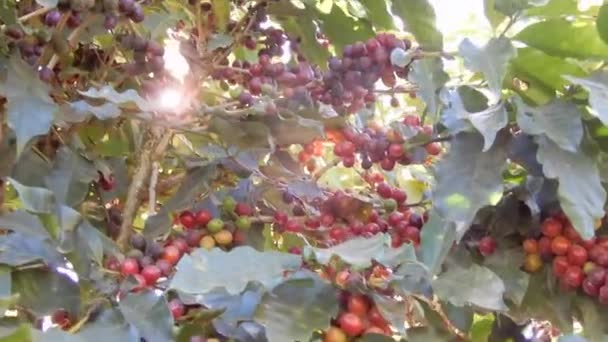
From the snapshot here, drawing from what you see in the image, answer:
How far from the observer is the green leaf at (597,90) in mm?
816

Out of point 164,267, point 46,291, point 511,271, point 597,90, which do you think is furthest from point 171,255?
point 597,90

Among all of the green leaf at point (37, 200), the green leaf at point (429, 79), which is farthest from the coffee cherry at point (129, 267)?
the green leaf at point (429, 79)

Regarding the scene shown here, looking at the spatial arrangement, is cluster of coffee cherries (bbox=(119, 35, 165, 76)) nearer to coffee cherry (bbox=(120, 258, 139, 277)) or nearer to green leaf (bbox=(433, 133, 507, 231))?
coffee cherry (bbox=(120, 258, 139, 277))

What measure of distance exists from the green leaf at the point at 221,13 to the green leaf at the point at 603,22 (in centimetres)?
54

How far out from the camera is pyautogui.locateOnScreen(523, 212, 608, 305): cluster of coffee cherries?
0.89 m

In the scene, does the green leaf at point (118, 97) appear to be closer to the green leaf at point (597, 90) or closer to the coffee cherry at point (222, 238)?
the coffee cherry at point (222, 238)

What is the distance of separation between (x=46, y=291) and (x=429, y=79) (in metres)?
0.44

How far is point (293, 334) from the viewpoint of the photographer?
2.63ft

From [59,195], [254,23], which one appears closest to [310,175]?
[254,23]

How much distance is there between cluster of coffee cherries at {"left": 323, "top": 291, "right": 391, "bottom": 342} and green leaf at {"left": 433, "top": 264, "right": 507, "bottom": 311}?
0.06 meters

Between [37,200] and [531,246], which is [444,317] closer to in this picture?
[531,246]

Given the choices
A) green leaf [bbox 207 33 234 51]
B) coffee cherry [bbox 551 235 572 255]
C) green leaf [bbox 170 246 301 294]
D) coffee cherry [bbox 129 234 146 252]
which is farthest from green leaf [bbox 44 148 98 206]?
coffee cherry [bbox 551 235 572 255]

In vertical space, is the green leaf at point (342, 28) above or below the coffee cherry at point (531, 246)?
above

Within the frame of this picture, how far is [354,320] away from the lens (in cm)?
84
